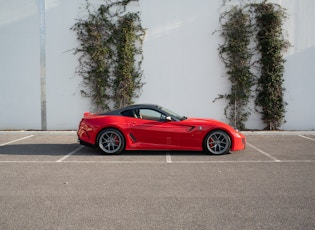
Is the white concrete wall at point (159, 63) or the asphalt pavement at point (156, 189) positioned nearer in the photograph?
the asphalt pavement at point (156, 189)

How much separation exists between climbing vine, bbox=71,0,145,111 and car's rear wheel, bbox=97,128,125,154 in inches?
150

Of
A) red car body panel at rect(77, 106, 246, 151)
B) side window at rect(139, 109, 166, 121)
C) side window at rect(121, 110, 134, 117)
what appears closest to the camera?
red car body panel at rect(77, 106, 246, 151)

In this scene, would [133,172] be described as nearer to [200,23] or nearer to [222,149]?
[222,149]

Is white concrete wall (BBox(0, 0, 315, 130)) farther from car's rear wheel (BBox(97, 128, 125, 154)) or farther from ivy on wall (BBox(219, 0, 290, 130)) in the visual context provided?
car's rear wheel (BBox(97, 128, 125, 154))

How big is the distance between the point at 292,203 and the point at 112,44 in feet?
28.6

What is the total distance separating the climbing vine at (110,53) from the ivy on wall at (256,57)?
9.83 feet

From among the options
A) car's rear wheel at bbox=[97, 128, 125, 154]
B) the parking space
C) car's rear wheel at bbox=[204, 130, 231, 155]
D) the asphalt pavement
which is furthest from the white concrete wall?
car's rear wheel at bbox=[97, 128, 125, 154]

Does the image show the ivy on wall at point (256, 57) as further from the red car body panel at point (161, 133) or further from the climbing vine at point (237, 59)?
the red car body panel at point (161, 133)

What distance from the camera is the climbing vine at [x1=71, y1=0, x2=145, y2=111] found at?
11648 millimetres

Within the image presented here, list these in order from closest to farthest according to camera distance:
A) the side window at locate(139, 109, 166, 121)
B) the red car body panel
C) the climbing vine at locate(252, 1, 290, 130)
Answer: the red car body panel → the side window at locate(139, 109, 166, 121) → the climbing vine at locate(252, 1, 290, 130)

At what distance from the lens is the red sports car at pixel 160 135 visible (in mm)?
7945

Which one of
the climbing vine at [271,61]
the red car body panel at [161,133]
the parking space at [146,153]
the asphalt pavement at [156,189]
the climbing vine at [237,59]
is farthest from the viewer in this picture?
the climbing vine at [237,59]

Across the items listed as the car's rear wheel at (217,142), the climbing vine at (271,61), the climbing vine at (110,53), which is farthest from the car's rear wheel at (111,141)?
the climbing vine at (271,61)

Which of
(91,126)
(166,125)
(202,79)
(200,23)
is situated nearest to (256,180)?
(166,125)
